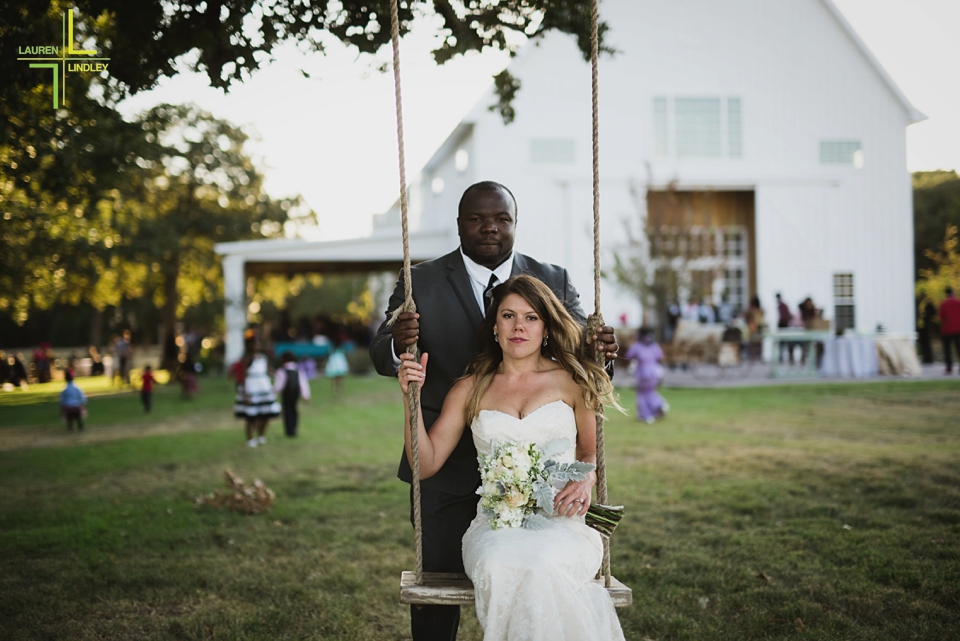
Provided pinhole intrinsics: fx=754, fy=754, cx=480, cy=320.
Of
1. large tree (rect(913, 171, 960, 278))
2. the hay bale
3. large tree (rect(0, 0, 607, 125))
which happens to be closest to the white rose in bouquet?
large tree (rect(0, 0, 607, 125))

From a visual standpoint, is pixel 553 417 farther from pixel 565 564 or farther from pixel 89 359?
pixel 89 359

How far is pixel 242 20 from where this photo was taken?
4793 millimetres

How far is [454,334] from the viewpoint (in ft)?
11.8

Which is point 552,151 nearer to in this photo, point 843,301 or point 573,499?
point 843,301

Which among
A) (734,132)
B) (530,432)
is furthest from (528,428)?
(734,132)

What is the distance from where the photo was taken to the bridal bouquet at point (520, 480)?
3141 mm

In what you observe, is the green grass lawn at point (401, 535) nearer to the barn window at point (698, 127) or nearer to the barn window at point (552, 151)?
the barn window at point (552, 151)

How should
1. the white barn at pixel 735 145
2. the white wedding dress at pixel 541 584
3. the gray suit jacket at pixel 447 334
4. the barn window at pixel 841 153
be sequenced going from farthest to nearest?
the barn window at pixel 841 153 < the white barn at pixel 735 145 < the gray suit jacket at pixel 447 334 < the white wedding dress at pixel 541 584

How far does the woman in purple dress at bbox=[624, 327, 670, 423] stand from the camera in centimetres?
1179

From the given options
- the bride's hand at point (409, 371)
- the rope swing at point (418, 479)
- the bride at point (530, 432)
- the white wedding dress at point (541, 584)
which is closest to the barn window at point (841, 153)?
the rope swing at point (418, 479)

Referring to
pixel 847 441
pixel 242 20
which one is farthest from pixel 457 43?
pixel 847 441

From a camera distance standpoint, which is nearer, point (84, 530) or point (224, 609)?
point (224, 609)

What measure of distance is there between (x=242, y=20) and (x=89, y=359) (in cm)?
3235

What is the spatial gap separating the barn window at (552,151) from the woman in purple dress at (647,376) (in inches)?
468
